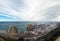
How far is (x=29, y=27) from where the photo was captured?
165 centimetres

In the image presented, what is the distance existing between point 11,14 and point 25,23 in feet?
A: 0.63

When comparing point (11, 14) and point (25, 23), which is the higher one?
point (11, 14)

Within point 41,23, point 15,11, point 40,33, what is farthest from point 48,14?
point 15,11

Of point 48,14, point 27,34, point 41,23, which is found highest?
point 48,14

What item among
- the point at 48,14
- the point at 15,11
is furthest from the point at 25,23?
→ the point at 48,14

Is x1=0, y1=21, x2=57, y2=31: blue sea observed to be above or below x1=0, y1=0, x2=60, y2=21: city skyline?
below

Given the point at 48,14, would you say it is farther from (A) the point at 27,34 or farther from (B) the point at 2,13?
(B) the point at 2,13

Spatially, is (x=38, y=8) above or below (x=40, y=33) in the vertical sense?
above

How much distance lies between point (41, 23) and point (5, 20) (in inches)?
16.4

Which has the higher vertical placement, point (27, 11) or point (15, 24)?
point (27, 11)

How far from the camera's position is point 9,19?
164 cm

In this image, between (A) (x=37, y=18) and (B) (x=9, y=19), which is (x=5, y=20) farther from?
(A) (x=37, y=18)

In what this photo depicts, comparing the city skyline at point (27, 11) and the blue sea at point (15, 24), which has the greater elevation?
the city skyline at point (27, 11)

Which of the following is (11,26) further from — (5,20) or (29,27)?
(29,27)
